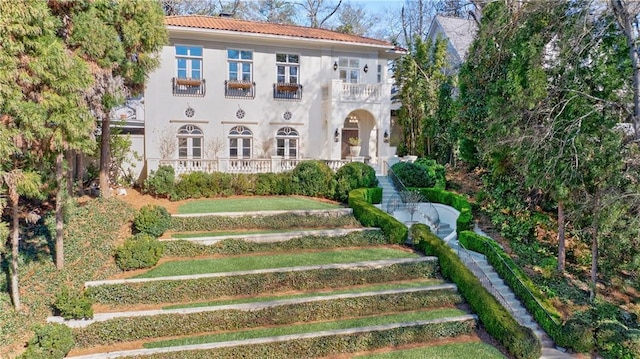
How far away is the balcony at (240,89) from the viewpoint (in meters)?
19.5

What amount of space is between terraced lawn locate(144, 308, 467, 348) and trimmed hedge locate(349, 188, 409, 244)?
327 centimetres

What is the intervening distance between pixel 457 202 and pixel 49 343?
13.6 meters

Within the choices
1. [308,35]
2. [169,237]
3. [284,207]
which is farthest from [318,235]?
[308,35]

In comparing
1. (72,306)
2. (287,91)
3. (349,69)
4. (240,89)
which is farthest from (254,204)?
(349,69)

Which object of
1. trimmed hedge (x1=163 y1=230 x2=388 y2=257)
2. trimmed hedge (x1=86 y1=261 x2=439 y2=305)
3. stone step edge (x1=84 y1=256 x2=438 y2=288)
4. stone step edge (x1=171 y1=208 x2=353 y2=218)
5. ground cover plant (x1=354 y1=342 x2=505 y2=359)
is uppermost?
stone step edge (x1=171 y1=208 x2=353 y2=218)

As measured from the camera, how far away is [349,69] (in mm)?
21672

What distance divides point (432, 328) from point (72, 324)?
27.3 ft

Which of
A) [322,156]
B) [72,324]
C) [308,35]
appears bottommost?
[72,324]

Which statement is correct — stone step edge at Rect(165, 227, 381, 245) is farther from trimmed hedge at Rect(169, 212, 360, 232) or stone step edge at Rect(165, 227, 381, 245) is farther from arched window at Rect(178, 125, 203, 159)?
arched window at Rect(178, 125, 203, 159)

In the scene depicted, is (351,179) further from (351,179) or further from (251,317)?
(251,317)

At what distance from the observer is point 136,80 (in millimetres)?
13680

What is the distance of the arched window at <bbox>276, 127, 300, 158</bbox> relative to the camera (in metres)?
20.6

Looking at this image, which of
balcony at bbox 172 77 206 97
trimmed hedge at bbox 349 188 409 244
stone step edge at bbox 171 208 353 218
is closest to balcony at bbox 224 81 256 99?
balcony at bbox 172 77 206 97

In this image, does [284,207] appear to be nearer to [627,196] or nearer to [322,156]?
[322,156]
